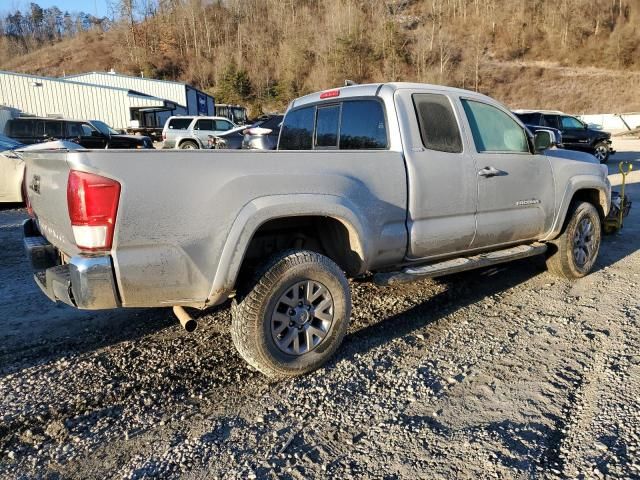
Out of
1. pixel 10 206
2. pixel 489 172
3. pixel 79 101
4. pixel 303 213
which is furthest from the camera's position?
pixel 79 101

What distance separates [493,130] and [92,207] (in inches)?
138

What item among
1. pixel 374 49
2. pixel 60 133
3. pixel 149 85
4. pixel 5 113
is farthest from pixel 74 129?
pixel 374 49

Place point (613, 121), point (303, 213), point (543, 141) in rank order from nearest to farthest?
point (303, 213) < point (543, 141) < point (613, 121)

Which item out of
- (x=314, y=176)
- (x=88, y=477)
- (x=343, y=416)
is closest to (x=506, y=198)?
(x=314, y=176)

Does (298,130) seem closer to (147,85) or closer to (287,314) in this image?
(287,314)

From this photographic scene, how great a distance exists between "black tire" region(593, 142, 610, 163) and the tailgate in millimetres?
20525

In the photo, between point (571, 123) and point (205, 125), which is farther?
point (205, 125)

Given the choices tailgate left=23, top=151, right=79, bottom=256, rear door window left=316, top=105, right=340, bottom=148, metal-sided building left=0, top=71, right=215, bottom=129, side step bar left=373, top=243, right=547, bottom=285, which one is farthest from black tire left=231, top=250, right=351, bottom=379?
metal-sided building left=0, top=71, right=215, bottom=129

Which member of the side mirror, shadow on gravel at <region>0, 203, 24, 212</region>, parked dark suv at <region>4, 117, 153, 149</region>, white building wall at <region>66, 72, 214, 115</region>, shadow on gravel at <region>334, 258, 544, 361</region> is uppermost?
white building wall at <region>66, 72, 214, 115</region>

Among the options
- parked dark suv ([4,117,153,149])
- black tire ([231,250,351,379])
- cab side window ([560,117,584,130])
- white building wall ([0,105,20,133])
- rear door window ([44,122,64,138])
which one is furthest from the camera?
white building wall ([0,105,20,133])

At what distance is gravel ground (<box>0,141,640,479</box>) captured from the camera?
8.02 ft

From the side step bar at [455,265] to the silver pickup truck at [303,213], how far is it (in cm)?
2

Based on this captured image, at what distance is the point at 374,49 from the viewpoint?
68.2 meters

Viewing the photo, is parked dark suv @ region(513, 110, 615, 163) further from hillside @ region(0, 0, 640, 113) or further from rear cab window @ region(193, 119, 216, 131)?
hillside @ region(0, 0, 640, 113)
